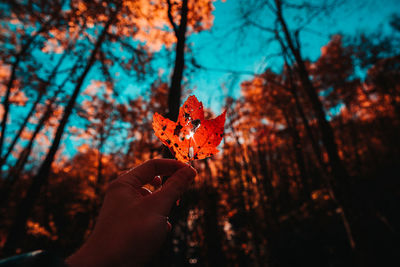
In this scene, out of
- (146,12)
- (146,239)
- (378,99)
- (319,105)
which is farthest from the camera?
(378,99)

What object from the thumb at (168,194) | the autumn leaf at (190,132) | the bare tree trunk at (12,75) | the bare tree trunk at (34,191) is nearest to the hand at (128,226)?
the thumb at (168,194)

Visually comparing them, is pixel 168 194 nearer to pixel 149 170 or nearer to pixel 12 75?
pixel 149 170

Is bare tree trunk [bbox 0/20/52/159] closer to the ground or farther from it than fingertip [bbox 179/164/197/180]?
farther from it

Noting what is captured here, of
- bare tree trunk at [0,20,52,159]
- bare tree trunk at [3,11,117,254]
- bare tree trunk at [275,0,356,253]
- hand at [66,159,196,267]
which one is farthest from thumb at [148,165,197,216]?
bare tree trunk at [0,20,52,159]

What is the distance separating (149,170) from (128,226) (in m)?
0.38

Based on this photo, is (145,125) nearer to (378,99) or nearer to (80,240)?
(80,240)

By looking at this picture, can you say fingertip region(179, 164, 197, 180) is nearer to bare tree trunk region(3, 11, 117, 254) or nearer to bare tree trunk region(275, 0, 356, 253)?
bare tree trunk region(275, 0, 356, 253)

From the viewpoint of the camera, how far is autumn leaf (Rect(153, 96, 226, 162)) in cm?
113

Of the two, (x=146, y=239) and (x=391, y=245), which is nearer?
(x=146, y=239)

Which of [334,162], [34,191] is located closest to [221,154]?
[334,162]

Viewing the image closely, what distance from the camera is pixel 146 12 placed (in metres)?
3.74

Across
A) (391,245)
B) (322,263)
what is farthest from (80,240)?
(391,245)

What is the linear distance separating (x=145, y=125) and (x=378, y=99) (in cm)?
2086

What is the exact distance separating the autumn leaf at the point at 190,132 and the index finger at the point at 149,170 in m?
0.08
